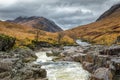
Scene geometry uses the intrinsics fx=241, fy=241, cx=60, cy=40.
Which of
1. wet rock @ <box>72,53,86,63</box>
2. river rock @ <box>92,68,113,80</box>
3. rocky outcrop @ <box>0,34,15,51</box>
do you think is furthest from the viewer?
rocky outcrop @ <box>0,34,15,51</box>

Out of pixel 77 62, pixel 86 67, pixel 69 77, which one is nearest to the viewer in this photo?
pixel 69 77

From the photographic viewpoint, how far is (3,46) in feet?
325

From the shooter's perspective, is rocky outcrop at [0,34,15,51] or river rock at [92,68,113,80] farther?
rocky outcrop at [0,34,15,51]

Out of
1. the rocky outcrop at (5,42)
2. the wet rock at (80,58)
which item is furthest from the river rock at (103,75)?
the rocky outcrop at (5,42)

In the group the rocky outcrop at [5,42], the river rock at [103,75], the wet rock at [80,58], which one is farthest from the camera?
the rocky outcrop at [5,42]

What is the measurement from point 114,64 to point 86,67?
1140cm

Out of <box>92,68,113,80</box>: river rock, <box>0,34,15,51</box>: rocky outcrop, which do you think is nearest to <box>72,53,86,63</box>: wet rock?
<box>0,34,15,51</box>: rocky outcrop

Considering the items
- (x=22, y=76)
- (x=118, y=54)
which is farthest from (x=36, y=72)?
(x=118, y=54)

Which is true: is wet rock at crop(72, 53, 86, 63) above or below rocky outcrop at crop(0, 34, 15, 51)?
below

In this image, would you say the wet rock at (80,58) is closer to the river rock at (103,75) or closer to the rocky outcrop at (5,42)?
the rocky outcrop at (5,42)

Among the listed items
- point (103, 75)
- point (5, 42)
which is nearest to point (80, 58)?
point (5, 42)

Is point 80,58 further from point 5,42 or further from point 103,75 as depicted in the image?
point 103,75

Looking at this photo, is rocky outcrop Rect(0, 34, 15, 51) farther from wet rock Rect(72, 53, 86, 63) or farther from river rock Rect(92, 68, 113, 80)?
river rock Rect(92, 68, 113, 80)

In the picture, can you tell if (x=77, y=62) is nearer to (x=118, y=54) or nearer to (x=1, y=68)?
(x=118, y=54)
